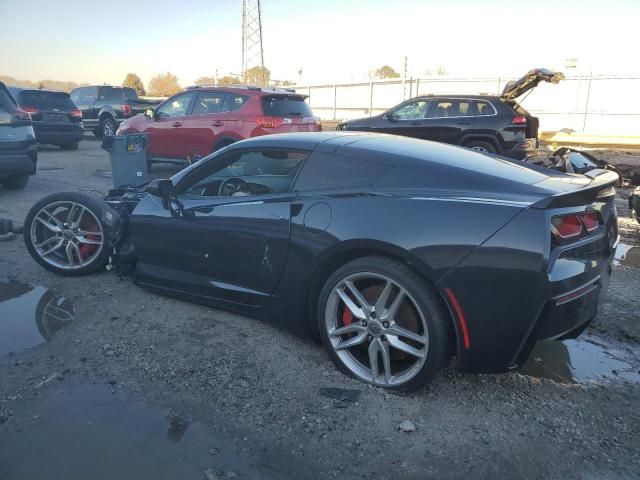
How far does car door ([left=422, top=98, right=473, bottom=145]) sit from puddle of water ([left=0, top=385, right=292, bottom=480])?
355 inches

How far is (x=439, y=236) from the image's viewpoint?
2738mm

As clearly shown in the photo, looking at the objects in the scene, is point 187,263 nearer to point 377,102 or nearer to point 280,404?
point 280,404

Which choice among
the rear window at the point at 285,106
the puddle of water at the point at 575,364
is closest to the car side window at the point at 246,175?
the puddle of water at the point at 575,364

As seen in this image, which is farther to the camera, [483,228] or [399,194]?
[399,194]

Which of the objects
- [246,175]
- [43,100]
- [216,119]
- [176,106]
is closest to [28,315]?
[246,175]

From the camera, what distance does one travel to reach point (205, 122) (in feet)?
31.1

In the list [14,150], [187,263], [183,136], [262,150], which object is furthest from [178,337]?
[183,136]

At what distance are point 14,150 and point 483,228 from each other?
7.49 m

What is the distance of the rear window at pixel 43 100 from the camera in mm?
13703

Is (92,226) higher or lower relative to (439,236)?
lower

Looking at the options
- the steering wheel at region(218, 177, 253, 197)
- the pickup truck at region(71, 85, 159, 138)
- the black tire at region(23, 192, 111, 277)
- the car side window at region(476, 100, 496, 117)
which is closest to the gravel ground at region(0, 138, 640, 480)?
the black tire at region(23, 192, 111, 277)

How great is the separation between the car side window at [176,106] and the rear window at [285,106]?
1724 mm

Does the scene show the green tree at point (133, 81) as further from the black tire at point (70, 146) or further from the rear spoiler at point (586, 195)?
the rear spoiler at point (586, 195)

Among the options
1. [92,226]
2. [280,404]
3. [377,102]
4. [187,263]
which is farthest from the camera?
[377,102]
